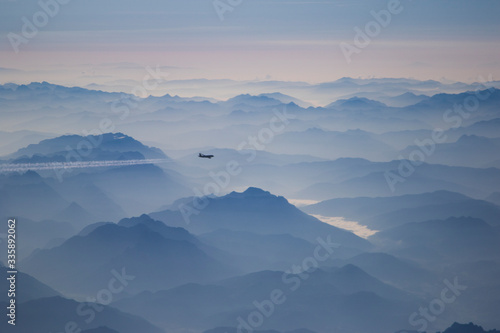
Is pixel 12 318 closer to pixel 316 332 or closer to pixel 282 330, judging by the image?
pixel 282 330

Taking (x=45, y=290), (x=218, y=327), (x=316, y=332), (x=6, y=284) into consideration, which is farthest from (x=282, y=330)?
(x=6, y=284)

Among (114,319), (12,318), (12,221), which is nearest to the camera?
(12,221)

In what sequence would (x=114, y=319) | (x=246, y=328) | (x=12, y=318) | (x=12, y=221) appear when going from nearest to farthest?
(x=12, y=221)
(x=12, y=318)
(x=114, y=319)
(x=246, y=328)

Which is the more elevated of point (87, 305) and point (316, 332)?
point (87, 305)

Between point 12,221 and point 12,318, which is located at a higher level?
point 12,221

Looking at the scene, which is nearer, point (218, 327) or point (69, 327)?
point (69, 327)

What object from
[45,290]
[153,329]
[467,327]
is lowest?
[467,327]

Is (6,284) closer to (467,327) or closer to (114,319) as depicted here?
(114,319)

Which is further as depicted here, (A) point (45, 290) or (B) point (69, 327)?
(A) point (45, 290)

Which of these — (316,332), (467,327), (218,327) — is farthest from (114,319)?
(467,327)
